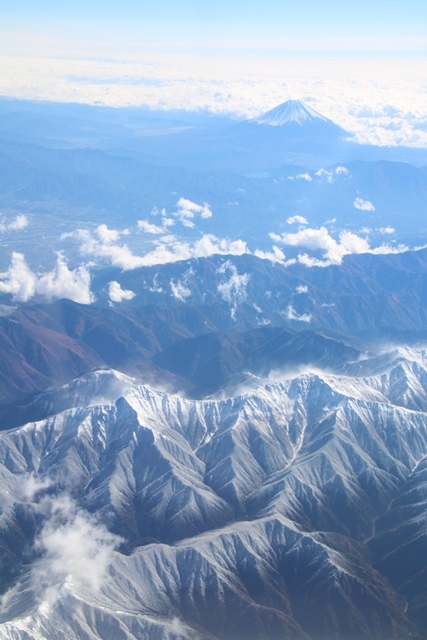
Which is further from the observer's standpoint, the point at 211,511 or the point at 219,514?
the point at 211,511

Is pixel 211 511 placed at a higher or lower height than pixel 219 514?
higher

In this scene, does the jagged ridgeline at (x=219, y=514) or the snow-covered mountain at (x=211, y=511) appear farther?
the jagged ridgeline at (x=219, y=514)

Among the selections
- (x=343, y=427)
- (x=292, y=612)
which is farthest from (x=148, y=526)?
(x=343, y=427)

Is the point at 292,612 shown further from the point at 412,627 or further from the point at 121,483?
the point at 121,483

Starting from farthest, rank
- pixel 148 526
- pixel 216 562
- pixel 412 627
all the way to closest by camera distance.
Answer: pixel 148 526 → pixel 216 562 → pixel 412 627

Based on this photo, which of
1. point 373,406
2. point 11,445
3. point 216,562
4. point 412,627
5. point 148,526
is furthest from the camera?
point 373,406

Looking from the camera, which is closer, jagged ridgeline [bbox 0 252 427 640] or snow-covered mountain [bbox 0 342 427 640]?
snow-covered mountain [bbox 0 342 427 640]

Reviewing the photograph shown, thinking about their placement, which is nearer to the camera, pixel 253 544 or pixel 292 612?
pixel 292 612
